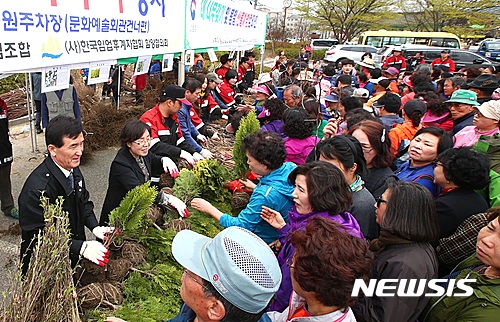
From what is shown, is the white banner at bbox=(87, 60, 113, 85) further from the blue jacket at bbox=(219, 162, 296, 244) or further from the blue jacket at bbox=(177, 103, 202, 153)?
the blue jacket at bbox=(219, 162, 296, 244)

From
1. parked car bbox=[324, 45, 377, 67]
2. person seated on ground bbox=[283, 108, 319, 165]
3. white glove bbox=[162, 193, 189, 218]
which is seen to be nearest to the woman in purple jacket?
white glove bbox=[162, 193, 189, 218]

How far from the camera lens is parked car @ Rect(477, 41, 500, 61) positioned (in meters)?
17.2

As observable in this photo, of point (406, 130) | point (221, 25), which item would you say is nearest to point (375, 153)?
point (406, 130)

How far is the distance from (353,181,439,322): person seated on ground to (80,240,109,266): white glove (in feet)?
4.22

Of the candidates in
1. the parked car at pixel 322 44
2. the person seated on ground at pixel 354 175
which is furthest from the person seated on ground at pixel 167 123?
the parked car at pixel 322 44

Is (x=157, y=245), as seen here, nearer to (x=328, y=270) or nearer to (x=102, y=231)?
(x=102, y=231)

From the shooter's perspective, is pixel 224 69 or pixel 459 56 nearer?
pixel 224 69

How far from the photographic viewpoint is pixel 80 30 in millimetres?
3246

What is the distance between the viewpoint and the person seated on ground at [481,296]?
1.45 meters

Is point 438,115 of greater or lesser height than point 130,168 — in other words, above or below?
above

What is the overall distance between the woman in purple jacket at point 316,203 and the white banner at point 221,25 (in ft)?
13.4

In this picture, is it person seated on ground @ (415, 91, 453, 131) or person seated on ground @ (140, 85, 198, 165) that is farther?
person seated on ground @ (415, 91, 453, 131)

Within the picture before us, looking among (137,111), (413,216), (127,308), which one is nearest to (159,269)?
(127,308)

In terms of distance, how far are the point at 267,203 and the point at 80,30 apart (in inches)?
96.9
